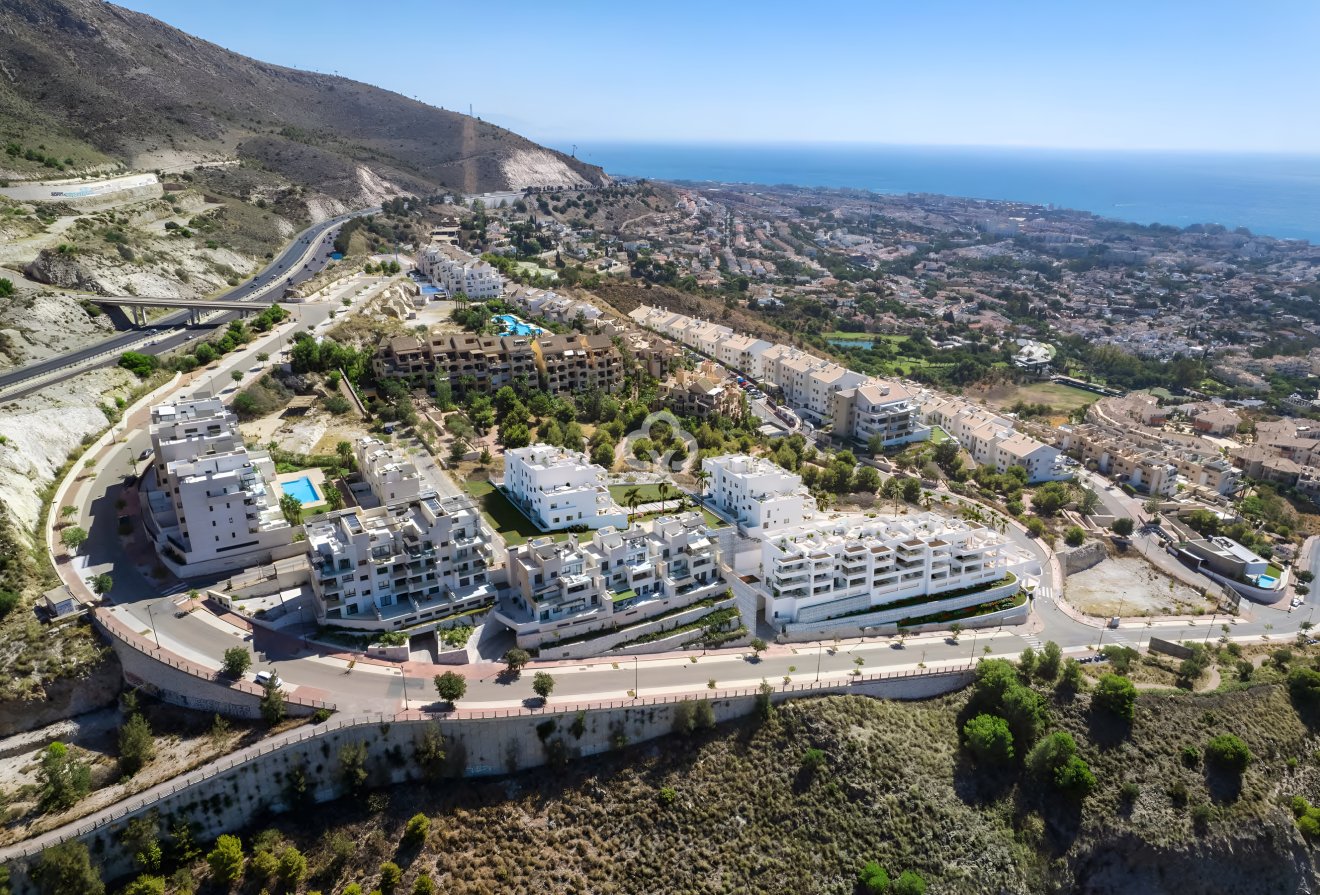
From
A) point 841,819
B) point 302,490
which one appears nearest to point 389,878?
point 841,819

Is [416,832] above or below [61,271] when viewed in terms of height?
below

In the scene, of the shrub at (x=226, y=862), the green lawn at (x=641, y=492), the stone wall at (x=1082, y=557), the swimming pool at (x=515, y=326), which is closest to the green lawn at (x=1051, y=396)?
the stone wall at (x=1082, y=557)

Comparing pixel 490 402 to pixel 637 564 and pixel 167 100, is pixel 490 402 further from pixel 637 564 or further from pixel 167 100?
pixel 167 100

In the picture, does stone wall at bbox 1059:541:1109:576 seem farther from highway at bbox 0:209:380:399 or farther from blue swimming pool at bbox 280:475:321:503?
highway at bbox 0:209:380:399

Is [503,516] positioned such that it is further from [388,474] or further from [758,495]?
[758,495]

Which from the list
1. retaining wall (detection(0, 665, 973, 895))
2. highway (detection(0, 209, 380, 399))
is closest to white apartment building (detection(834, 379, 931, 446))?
retaining wall (detection(0, 665, 973, 895))

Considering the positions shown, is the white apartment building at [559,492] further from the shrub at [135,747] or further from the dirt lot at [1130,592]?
the dirt lot at [1130,592]
